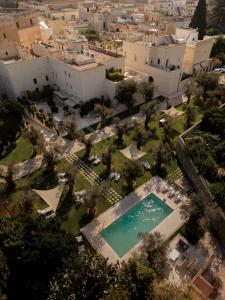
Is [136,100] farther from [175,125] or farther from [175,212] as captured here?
[175,212]

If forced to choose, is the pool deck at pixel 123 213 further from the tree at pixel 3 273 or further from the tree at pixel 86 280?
the tree at pixel 3 273

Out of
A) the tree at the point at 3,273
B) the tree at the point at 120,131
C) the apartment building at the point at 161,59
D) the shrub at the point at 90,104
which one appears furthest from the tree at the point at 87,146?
the apartment building at the point at 161,59

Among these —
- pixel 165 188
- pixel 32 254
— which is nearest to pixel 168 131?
pixel 165 188

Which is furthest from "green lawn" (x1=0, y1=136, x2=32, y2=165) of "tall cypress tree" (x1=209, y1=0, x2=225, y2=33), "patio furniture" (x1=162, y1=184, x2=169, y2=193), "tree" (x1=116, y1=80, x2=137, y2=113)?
"tall cypress tree" (x1=209, y1=0, x2=225, y2=33)

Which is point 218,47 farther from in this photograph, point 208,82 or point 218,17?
point 218,17

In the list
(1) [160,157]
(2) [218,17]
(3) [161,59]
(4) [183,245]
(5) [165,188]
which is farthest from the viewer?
(2) [218,17]

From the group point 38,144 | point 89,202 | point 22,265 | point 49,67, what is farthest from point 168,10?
point 22,265

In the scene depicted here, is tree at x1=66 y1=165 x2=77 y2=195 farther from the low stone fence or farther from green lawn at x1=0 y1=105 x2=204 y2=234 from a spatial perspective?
the low stone fence

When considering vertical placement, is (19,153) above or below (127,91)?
below
